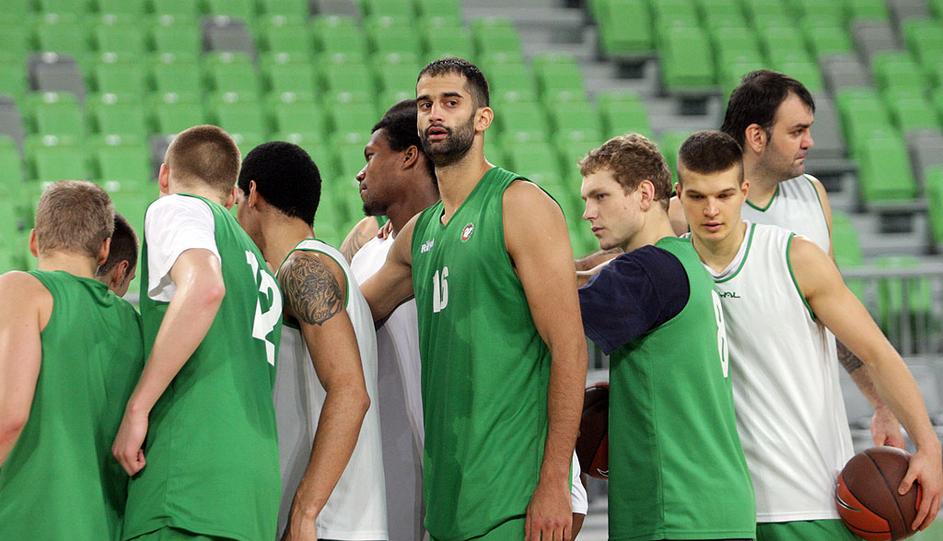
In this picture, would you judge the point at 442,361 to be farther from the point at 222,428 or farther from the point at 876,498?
the point at 876,498

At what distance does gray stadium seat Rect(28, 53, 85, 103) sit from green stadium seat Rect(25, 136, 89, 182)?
5.12 ft

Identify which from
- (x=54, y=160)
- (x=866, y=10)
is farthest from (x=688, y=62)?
(x=54, y=160)

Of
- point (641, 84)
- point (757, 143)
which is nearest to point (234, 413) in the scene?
point (757, 143)

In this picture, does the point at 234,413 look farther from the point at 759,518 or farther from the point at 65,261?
the point at 759,518

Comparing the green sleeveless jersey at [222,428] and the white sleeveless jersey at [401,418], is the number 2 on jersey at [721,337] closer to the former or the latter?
the white sleeveless jersey at [401,418]

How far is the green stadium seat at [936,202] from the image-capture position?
1043cm

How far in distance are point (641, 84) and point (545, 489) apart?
1035 cm

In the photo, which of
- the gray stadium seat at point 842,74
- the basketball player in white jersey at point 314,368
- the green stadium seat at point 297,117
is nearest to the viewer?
the basketball player in white jersey at point 314,368

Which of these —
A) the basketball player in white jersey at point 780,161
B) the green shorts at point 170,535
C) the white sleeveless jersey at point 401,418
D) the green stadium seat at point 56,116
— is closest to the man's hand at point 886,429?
the basketball player in white jersey at point 780,161

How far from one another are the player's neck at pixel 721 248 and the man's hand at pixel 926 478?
769 mm

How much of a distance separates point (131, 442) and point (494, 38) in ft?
32.9

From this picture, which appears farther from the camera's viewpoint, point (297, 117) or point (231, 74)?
point (231, 74)

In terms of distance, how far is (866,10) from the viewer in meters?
13.7

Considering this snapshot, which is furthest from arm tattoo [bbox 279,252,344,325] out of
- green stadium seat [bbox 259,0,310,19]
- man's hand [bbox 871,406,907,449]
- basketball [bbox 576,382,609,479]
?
green stadium seat [bbox 259,0,310,19]
